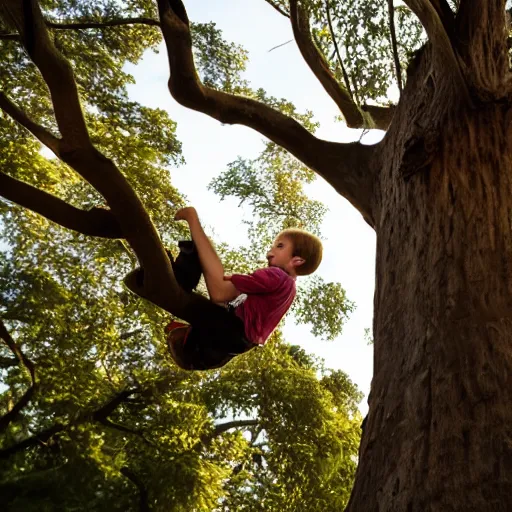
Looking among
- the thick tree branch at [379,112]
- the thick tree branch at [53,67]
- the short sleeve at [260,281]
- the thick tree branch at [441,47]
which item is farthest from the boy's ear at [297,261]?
the thick tree branch at [379,112]

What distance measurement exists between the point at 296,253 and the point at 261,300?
1.43ft

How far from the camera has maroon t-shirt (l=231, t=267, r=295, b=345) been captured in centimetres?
322

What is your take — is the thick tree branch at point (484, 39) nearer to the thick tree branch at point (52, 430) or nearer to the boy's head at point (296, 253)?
the boy's head at point (296, 253)

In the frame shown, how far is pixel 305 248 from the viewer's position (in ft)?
11.7

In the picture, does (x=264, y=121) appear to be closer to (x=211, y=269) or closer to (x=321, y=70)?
(x=321, y=70)

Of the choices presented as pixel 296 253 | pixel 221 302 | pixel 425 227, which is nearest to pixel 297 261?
pixel 296 253

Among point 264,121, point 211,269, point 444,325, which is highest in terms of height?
point 264,121

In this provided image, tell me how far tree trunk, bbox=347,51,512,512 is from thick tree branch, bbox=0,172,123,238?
4.47 ft

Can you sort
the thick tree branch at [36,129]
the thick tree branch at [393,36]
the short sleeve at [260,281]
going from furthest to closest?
the thick tree branch at [393,36] < the short sleeve at [260,281] < the thick tree branch at [36,129]

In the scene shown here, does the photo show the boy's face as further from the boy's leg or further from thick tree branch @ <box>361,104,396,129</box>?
thick tree branch @ <box>361,104,396,129</box>

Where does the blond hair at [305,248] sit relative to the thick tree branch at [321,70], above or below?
below

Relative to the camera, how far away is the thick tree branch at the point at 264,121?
424cm

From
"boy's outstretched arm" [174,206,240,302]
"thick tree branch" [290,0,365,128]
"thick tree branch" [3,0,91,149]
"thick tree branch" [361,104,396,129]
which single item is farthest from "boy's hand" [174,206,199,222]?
"thick tree branch" [290,0,365,128]

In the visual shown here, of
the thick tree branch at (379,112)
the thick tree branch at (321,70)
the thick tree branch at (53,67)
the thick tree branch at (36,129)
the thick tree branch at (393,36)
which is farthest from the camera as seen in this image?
the thick tree branch at (321,70)
